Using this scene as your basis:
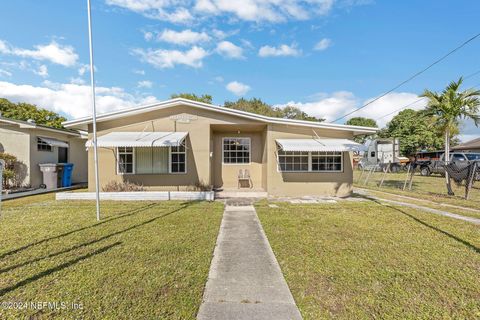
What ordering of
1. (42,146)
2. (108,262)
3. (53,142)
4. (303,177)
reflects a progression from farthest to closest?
(53,142) → (42,146) → (303,177) → (108,262)

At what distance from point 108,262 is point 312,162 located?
1123 cm

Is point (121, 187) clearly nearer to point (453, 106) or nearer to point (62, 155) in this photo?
point (62, 155)

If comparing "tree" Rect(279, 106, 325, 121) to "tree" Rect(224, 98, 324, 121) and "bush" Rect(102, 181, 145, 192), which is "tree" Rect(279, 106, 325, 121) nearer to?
"tree" Rect(224, 98, 324, 121)

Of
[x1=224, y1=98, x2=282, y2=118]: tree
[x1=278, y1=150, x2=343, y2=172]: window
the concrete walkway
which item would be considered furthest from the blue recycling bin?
[x1=224, y1=98, x2=282, y2=118]: tree

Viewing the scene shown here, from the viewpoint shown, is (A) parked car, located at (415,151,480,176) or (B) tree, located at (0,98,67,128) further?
(B) tree, located at (0,98,67,128)

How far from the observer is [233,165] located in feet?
51.0

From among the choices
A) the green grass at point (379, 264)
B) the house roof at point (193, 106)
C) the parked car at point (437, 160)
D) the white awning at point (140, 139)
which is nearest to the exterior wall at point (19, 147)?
the house roof at point (193, 106)

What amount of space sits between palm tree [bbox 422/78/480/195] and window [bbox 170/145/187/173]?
1653 cm

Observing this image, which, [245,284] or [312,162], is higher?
[312,162]

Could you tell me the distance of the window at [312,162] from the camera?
43.5 feet

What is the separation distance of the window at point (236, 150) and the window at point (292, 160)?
9.71 feet

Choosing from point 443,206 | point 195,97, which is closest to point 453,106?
point 443,206

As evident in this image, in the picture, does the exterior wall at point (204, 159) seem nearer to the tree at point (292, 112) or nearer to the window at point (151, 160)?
the window at point (151, 160)

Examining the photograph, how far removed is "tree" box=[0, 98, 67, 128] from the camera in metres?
34.7
